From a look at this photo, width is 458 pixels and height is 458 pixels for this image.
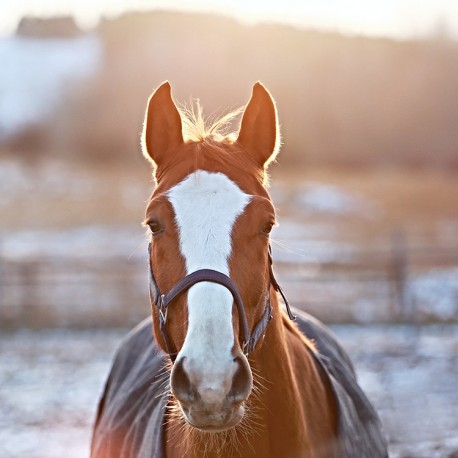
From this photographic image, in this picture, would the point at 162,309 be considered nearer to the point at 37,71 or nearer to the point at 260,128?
the point at 260,128

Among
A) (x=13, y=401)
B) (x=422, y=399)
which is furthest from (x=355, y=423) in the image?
(x=13, y=401)

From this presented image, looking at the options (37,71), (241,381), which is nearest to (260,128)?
(241,381)

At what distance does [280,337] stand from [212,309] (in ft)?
1.70

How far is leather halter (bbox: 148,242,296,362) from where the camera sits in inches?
81.3

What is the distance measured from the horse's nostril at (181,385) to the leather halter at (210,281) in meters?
0.26

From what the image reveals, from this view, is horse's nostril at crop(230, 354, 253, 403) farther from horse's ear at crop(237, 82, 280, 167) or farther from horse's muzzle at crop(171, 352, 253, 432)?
horse's ear at crop(237, 82, 280, 167)

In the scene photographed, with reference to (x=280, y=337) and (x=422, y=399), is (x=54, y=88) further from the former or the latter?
(x=280, y=337)

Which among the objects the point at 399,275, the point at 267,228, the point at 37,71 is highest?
the point at 37,71

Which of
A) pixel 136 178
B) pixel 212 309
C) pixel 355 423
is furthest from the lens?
pixel 136 178

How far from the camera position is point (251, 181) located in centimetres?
238

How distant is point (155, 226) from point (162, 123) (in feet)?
1.58

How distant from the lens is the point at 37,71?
20938 millimetres

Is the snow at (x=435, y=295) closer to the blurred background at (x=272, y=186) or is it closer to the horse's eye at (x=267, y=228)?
the blurred background at (x=272, y=186)

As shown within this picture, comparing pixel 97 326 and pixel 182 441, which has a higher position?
pixel 182 441
